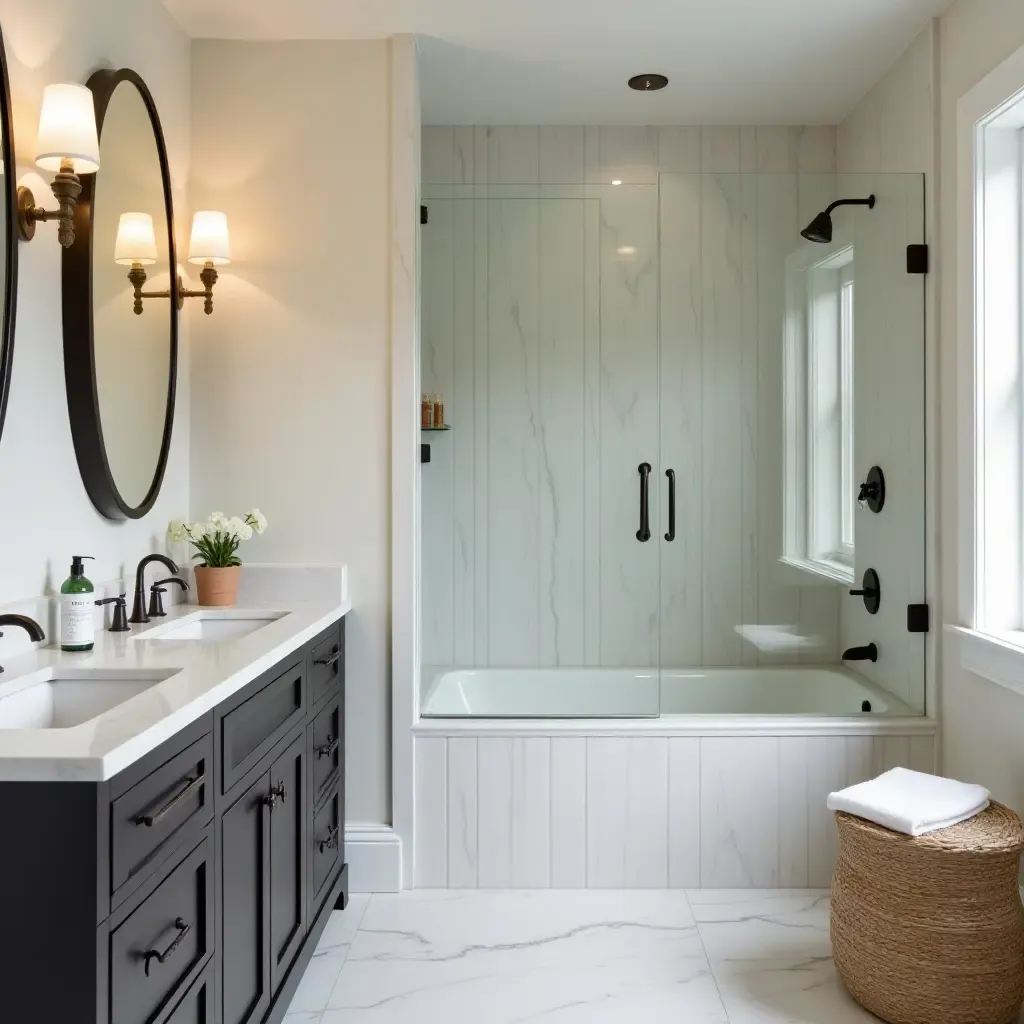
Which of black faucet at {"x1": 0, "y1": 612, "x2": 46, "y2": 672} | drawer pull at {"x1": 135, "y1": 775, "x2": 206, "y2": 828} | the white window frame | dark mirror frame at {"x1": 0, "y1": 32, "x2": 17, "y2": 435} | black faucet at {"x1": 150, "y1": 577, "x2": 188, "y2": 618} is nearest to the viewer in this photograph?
drawer pull at {"x1": 135, "y1": 775, "x2": 206, "y2": 828}

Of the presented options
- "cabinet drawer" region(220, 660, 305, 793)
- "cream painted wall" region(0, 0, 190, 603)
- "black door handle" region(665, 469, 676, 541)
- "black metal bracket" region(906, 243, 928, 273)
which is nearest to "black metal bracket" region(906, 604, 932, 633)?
"black door handle" region(665, 469, 676, 541)

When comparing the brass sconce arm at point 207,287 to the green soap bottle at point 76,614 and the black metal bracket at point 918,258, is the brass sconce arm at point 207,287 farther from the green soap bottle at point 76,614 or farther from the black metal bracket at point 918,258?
the black metal bracket at point 918,258

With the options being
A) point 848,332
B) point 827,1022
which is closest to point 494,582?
point 848,332

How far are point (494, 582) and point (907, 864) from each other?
1.56 m

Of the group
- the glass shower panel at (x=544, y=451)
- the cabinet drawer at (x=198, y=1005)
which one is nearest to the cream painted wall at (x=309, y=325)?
the glass shower panel at (x=544, y=451)

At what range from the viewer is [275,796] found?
212 centimetres

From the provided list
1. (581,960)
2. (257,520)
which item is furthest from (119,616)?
(581,960)

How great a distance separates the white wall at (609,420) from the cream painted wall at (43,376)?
3.48ft

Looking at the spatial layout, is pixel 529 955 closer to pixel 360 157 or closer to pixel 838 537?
pixel 838 537

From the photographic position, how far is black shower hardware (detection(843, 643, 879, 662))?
3115 mm

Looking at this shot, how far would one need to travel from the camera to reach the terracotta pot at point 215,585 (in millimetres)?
2805

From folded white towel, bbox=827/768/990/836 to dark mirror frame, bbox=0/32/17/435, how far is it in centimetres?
199

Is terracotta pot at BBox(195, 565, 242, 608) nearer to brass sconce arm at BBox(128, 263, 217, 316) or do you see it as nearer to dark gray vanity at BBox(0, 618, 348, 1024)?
dark gray vanity at BBox(0, 618, 348, 1024)

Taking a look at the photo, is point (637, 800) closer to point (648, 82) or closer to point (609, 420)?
point (609, 420)
